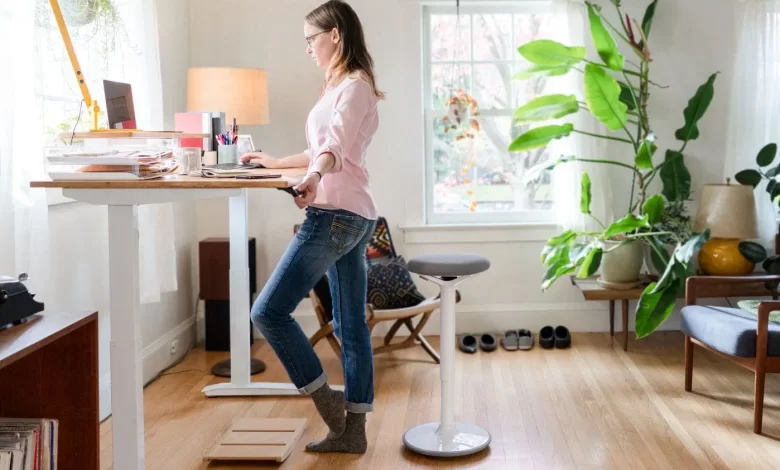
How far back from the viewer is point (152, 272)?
13.1 ft

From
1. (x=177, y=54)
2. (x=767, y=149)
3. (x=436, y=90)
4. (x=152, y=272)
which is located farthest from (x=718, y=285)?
(x=177, y=54)

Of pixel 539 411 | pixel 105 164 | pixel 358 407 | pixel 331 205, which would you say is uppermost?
pixel 105 164

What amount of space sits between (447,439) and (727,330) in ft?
4.17

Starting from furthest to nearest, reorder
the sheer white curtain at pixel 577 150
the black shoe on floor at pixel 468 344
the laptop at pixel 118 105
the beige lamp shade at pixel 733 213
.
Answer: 1. the sheer white curtain at pixel 577 150
2. the black shoe on floor at pixel 468 344
3. the beige lamp shade at pixel 733 213
4. the laptop at pixel 118 105

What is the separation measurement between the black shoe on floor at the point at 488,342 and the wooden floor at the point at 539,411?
0.06m

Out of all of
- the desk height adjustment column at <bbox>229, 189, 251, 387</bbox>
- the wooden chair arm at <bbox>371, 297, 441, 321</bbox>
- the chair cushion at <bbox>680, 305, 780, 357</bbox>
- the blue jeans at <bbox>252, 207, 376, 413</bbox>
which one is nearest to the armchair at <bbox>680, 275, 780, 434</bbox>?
the chair cushion at <bbox>680, 305, 780, 357</bbox>

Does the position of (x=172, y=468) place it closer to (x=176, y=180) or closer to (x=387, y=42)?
(x=176, y=180)

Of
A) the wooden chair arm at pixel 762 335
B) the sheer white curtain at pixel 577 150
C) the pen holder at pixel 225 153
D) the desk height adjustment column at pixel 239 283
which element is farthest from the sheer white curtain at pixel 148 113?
the wooden chair arm at pixel 762 335

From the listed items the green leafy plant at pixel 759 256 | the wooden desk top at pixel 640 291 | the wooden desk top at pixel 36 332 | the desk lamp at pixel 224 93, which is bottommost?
the wooden desk top at pixel 640 291

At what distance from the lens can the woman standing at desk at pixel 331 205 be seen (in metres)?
2.96

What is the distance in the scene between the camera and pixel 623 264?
4973mm

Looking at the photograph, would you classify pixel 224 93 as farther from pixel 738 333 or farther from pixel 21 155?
pixel 738 333

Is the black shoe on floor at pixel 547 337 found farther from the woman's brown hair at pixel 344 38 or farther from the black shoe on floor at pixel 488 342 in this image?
the woman's brown hair at pixel 344 38

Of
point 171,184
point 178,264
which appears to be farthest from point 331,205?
point 178,264
